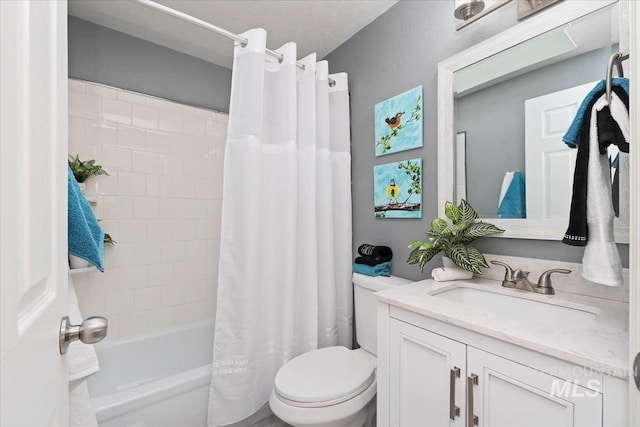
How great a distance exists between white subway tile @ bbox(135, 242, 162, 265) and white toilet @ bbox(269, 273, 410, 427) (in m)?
1.21

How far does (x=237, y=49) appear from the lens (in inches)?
62.4

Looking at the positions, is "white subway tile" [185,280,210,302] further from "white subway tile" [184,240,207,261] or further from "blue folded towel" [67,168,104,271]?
"blue folded towel" [67,168,104,271]

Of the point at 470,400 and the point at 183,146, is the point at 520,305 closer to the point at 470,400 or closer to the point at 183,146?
the point at 470,400

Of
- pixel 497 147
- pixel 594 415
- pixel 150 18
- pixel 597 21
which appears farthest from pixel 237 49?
pixel 594 415

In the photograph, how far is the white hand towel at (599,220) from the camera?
33.8 inches

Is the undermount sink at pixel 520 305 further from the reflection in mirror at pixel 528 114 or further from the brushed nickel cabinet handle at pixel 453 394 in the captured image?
the reflection in mirror at pixel 528 114

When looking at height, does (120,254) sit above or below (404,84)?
below

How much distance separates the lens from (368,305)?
168 cm

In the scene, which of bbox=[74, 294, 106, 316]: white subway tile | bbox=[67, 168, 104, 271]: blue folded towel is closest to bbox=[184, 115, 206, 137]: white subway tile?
bbox=[74, 294, 106, 316]: white subway tile

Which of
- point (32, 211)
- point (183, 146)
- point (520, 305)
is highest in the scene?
point (183, 146)

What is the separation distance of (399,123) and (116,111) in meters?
1.76

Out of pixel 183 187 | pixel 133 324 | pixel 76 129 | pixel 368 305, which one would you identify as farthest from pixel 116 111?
pixel 368 305

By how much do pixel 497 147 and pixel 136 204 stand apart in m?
2.09

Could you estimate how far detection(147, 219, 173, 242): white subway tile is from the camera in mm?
2010
